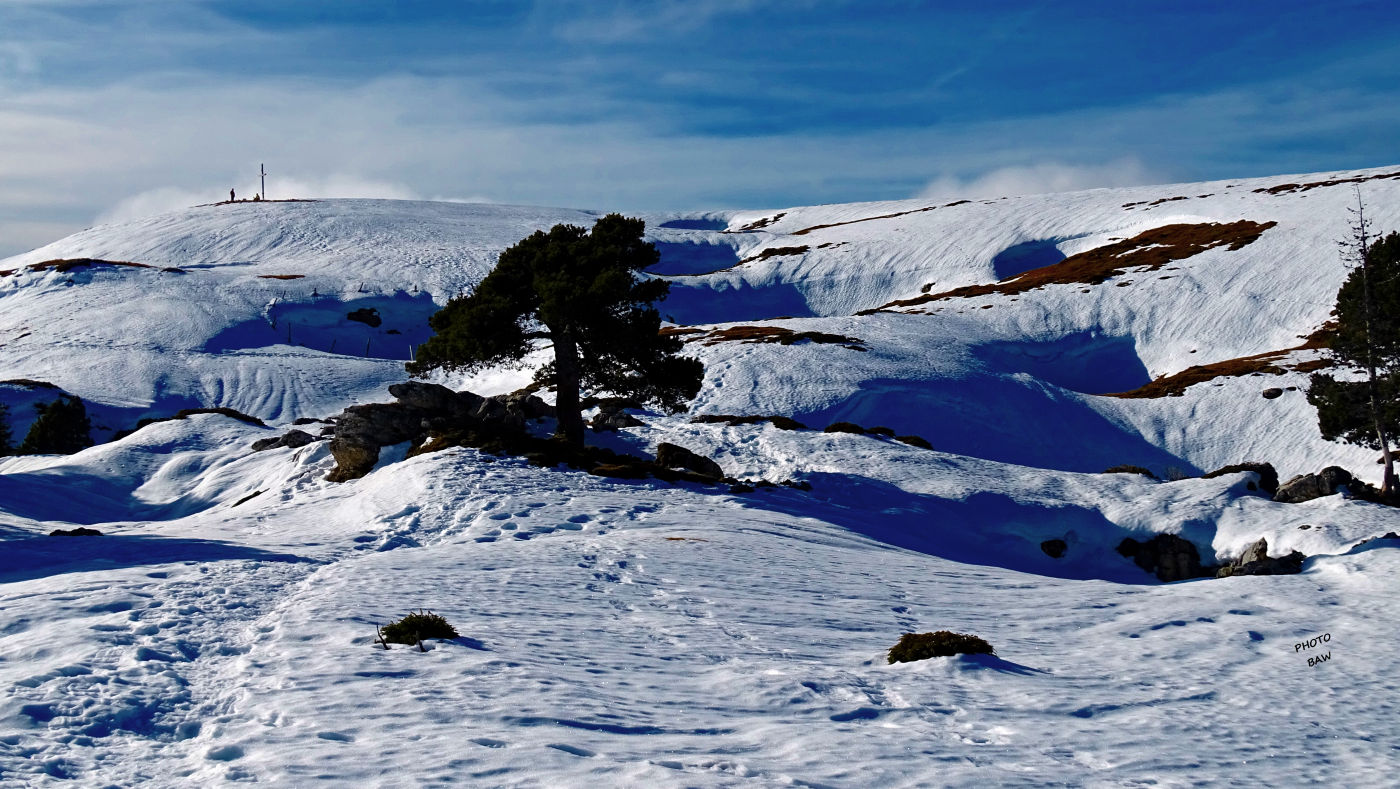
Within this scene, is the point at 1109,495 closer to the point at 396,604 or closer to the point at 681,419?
the point at 681,419

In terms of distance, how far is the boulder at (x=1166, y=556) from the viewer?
116 feet

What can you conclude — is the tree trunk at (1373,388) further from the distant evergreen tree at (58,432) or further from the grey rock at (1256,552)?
the distant evergreen tree at (58,432)

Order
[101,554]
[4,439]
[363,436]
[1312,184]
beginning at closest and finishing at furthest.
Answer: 1. [101,554]
2. [363,436]
3. [4,439]
4. [1312,184]

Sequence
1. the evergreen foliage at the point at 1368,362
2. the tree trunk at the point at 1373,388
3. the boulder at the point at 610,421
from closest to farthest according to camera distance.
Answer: the tree trunk at the point at 1373,388 → the evergreen foliage at the point at 1368,362 → the boulder at the point at 610,421

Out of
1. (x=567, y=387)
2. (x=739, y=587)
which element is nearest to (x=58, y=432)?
(x=567, y=387)

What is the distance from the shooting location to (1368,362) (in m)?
40.7

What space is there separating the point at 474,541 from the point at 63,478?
26964mm

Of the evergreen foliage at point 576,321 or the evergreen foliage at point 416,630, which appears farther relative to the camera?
the evergreen foliage at point 576,321

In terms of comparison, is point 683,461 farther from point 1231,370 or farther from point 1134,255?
point 1134,255

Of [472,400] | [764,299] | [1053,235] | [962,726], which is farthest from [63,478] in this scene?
[1053,235]

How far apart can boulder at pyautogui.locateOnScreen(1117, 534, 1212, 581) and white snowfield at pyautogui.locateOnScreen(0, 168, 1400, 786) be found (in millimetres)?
776

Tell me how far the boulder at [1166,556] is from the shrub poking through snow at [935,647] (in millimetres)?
23237

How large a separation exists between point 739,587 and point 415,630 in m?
7.80

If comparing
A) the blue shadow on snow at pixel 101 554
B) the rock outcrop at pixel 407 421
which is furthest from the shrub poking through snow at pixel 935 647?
the rock outcrop at pixel 407 421
